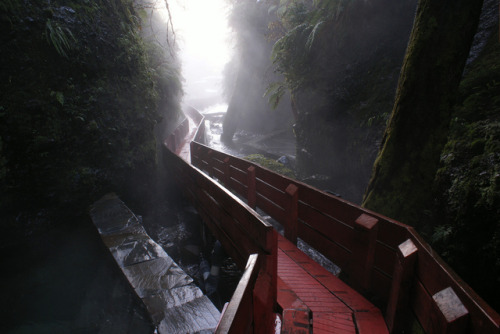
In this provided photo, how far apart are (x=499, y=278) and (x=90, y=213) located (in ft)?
19.2

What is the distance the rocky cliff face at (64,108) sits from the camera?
3965mm

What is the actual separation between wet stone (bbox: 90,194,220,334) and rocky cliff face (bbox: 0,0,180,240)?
35.8 inches

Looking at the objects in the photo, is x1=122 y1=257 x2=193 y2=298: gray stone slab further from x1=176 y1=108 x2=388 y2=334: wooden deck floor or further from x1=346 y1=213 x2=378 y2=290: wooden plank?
x1=346 y1=213 x2=378 y2=290: wooden plank

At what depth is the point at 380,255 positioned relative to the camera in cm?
248

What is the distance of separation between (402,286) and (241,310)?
1.40m

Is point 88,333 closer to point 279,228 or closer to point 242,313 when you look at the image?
point 242,313

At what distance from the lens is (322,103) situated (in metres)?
9.12

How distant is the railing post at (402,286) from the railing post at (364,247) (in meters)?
0.47

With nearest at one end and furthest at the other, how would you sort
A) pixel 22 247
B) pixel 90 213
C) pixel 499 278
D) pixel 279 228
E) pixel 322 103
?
1. pixel 499 278
2. pixel 22 247
3. pixel 90 213
4. pixel 279 228
5. pixel 322 103

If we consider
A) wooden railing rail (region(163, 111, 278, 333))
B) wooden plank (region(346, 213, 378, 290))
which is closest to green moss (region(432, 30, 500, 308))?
wooden plank (region(346, 213, 378, 290))

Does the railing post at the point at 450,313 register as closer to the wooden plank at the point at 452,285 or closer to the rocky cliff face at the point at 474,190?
the wooden plank at the point at 452,285

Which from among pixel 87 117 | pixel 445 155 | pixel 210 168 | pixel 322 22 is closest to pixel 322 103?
pixel 322 22

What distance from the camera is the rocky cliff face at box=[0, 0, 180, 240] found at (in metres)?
3.96

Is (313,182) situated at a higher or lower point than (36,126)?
lower
